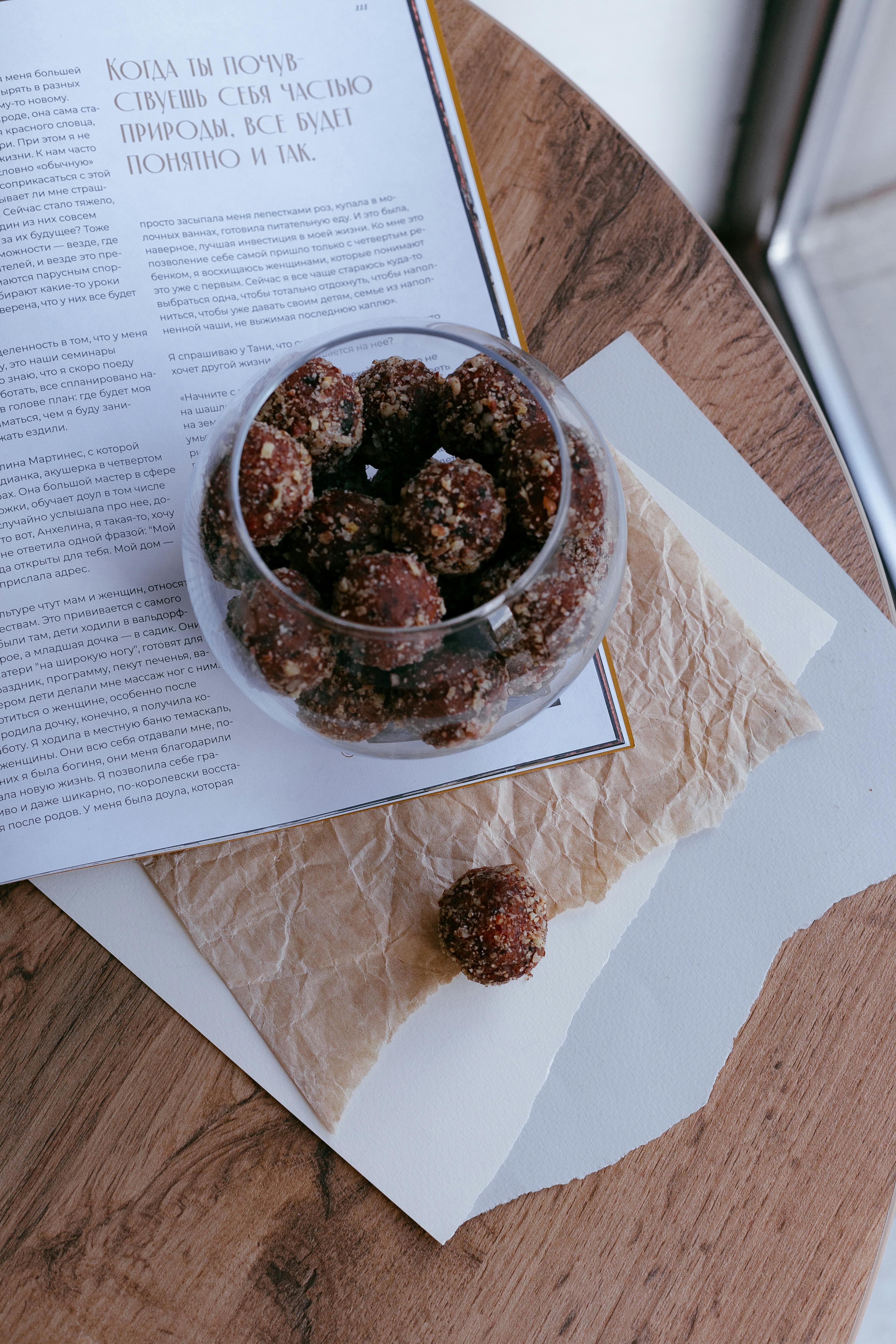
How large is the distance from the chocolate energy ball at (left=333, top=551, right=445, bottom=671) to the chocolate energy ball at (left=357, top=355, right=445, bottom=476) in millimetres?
102

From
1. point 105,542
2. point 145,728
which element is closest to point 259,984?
point 145,728

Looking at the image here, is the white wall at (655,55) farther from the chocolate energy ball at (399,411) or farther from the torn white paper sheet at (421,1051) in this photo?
the torn white paper sheet at (421,1051)

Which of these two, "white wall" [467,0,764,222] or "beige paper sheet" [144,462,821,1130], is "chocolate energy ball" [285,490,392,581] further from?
"white wall" [467,0,764,222]

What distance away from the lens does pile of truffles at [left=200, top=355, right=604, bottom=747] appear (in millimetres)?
498

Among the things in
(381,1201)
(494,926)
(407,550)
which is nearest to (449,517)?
(407,550)

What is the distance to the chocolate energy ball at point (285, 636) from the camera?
0.50 metres

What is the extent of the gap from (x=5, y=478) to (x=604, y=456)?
0.40 metres

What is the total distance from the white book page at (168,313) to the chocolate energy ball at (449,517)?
19cm

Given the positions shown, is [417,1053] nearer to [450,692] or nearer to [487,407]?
[450,692]

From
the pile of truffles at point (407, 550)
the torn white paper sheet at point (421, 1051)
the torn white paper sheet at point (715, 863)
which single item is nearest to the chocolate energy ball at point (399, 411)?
the pile of truffles at point (407, 550)

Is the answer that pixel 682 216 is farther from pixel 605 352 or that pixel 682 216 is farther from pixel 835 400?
pixel 835 400

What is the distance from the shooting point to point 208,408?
693 mm

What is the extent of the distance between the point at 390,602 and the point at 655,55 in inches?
41.4

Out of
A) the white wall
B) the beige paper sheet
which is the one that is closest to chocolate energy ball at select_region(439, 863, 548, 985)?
the beige paper sheet
